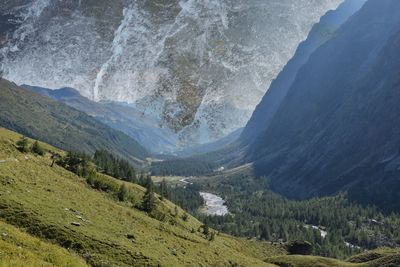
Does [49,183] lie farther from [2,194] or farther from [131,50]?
[131,50]

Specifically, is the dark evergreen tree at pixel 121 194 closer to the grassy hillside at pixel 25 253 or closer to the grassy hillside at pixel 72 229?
the grassy hillside at pixel 72 229

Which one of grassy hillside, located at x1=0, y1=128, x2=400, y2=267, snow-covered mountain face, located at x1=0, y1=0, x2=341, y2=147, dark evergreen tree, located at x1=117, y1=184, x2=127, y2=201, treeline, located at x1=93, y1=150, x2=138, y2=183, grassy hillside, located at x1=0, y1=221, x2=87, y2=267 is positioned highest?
snow-covered mountain face, located at x1=0, y1=0, x2=341, y2=147

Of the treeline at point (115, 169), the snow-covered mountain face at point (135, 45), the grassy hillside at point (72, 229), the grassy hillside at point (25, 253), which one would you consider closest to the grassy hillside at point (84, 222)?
the grassy hillside at point (72, 229)

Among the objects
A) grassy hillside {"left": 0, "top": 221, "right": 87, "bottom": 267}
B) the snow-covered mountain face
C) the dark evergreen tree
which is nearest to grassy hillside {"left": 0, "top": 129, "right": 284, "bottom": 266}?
the dark evergreen tree

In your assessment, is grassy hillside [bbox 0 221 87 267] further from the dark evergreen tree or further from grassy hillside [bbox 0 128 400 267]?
the dark evergreen tree

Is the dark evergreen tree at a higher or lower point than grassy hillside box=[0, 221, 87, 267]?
higher

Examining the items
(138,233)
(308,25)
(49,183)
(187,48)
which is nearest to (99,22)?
(187,48)
